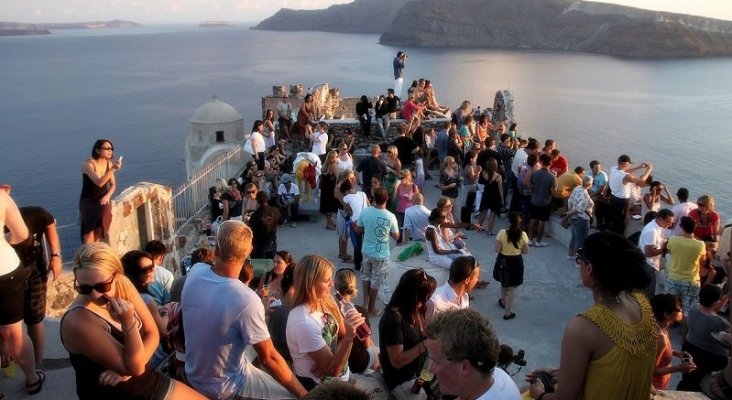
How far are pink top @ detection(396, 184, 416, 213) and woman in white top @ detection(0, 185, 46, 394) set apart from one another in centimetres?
598

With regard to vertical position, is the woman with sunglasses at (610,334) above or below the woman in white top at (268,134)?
above

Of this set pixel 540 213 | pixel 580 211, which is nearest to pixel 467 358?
pixel 580 211

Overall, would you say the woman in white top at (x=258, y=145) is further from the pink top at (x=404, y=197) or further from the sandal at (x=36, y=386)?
the sandal at (x=36, y=386)

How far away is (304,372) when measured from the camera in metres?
4.21

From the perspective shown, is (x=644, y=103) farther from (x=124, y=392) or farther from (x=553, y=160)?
(x=124, y=392)

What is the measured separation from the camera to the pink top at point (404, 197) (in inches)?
384

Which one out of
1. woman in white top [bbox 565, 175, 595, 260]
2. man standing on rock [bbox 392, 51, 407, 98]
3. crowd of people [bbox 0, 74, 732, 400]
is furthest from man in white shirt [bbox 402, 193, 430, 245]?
man standing on rock [bbox 392, 51, 407, 98]

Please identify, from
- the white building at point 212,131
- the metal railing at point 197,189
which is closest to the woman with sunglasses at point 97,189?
the metal railing at point 197,189

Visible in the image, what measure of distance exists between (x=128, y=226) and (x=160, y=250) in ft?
8.10

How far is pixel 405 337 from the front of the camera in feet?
14.5

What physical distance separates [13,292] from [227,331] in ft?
6.26

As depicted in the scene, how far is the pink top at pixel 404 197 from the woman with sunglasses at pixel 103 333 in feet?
22.0

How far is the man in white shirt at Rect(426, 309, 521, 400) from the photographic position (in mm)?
2822

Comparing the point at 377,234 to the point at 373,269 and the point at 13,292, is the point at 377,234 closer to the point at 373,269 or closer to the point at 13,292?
the point at 373,269
